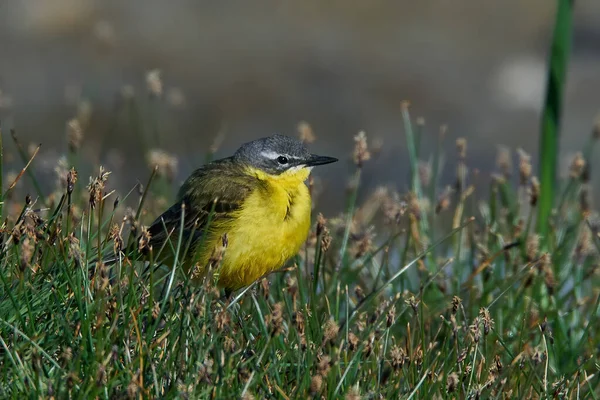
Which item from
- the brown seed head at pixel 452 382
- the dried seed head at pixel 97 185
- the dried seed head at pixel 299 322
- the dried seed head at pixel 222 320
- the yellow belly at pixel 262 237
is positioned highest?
the dried seed head at pixel 97 185

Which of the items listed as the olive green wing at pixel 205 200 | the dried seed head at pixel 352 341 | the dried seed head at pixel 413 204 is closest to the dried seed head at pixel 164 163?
the olive green wing at pixel 205 200

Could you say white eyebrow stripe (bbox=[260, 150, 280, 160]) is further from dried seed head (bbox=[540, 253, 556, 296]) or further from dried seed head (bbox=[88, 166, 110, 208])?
dried seed head (bbox=[88, 166, 110, 208])

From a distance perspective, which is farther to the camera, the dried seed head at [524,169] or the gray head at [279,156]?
the gray head at [279,156]

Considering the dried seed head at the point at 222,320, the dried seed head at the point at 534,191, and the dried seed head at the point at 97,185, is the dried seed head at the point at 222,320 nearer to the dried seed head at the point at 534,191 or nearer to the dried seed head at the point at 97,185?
the dried seed head at the point at 97,185

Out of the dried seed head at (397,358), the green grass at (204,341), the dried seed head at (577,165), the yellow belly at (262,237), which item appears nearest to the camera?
the green grass at (204,341)

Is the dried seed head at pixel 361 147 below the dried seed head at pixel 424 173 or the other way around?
the other way around

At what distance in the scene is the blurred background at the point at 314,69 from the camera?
12664 mm

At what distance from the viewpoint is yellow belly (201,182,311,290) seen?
5.32m

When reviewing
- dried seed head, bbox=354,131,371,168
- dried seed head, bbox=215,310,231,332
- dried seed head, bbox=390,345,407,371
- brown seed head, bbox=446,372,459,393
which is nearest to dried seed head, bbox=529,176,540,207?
dried seed head, bbox=354,131,371,168

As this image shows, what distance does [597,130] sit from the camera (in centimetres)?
630

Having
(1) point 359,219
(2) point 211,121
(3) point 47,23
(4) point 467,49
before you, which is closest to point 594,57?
(4) point 467,49

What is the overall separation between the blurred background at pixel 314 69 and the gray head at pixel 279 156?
5880 millimetres

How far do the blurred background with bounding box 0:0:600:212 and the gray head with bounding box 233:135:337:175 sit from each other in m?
5.88

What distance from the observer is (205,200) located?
227 inches
